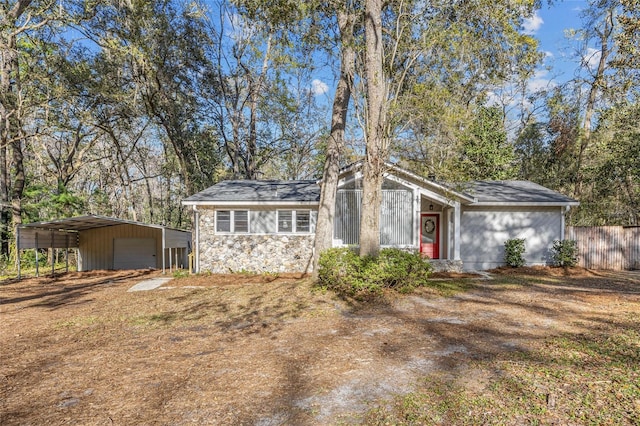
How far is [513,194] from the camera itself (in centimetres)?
1364

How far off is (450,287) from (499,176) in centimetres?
1358

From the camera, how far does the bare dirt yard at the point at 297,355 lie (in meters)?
Result: 3.10

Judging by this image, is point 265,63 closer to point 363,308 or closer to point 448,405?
point 363,308

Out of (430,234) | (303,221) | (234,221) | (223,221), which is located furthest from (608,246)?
(223,221)

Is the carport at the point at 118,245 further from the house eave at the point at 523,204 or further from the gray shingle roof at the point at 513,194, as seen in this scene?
the gray shingle roof at the point at 513,194

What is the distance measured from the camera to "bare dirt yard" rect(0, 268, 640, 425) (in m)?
3.10

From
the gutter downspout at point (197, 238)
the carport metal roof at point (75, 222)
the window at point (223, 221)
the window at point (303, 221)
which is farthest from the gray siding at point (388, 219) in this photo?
the carport metal roof at point (75, 222)

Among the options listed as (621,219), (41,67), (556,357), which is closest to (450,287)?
Result: (556,357)

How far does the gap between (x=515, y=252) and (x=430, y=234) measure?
306 cm

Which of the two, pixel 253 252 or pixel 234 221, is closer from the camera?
pixel 253 252

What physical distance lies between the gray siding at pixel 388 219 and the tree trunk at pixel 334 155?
5.25 feet

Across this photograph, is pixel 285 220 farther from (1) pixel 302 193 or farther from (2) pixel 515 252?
(2) pixel 515 252

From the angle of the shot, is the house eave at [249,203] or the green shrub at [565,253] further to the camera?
the green shrub at [565,253]

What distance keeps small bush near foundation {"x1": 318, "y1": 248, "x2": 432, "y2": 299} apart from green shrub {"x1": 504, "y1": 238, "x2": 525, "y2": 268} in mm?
5862
